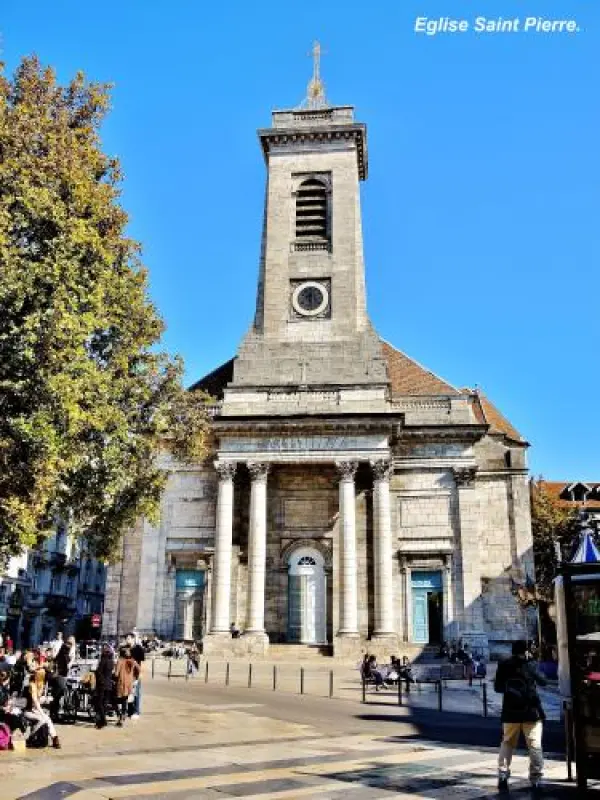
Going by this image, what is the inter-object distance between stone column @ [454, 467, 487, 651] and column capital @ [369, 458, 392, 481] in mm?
3552

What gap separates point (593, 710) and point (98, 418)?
34.3 feet

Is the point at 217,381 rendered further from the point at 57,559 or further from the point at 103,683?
the point at 103,683

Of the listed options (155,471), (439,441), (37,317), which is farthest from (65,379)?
(439,441)

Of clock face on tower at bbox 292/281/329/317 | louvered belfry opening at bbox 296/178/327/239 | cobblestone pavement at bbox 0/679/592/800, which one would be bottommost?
cobblestone pavement at bbox 0/679/592/800

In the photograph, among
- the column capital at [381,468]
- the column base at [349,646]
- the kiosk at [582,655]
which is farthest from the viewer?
the column capital at [381,468]

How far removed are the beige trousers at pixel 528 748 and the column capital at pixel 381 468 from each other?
882 inches

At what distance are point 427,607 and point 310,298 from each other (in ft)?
50.0

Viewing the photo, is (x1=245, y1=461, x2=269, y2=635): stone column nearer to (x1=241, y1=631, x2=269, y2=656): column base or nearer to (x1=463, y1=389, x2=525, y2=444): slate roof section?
(x1=241, y1=631, x2=269, y2=656): column base

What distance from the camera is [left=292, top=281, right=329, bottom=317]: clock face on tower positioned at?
3556cm

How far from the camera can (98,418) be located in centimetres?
1461

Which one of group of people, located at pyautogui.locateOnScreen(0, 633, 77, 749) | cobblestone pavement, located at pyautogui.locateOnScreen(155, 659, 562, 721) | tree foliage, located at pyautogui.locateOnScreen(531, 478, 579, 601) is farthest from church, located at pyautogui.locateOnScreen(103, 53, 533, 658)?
group of people, located at pyautogui.locateOnScreen(0, 633, 77, 749)

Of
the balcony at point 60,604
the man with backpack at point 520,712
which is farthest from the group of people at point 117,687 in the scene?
the balcony at point 60,604

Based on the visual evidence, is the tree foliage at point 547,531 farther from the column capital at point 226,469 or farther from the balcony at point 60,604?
the balcony at point 60,604

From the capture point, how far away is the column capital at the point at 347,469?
31.1 metres
